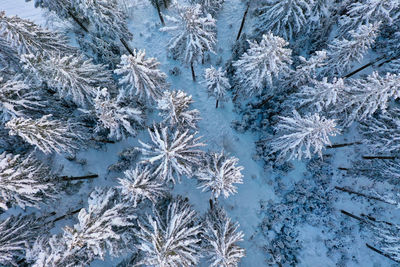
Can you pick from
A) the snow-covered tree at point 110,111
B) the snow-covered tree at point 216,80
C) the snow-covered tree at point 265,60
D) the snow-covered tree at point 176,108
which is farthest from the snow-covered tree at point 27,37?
the snow-covered tree at point 265,60

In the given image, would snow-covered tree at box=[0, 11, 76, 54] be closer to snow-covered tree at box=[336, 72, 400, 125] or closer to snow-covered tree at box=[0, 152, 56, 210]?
snow-covered tree at box=[0, 152, 56, 210]

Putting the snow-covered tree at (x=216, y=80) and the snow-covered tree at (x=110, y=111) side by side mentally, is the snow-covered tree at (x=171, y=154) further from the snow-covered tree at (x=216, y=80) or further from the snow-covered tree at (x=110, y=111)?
the snow-covered tree at (x=216, y=80)

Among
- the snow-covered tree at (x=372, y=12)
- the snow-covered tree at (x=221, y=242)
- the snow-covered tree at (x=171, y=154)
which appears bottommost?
the snow-covered tree at (x=221, y=242)

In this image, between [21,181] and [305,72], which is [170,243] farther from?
[305,72]

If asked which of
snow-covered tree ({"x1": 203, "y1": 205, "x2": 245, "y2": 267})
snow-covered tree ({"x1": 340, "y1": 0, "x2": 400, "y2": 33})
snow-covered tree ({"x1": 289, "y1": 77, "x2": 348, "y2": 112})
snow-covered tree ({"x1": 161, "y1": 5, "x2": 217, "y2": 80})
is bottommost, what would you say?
snow-covered tree ({"x1": 203, "y1": 205, "x2": 245, "y2": 267})

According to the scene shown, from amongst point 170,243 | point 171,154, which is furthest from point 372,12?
point 170,243

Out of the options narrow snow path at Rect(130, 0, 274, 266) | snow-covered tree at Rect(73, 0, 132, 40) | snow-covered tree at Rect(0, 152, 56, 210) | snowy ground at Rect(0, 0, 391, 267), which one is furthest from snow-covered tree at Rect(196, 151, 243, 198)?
snow-covered tree at Rect(73, 0, 132, 40)
